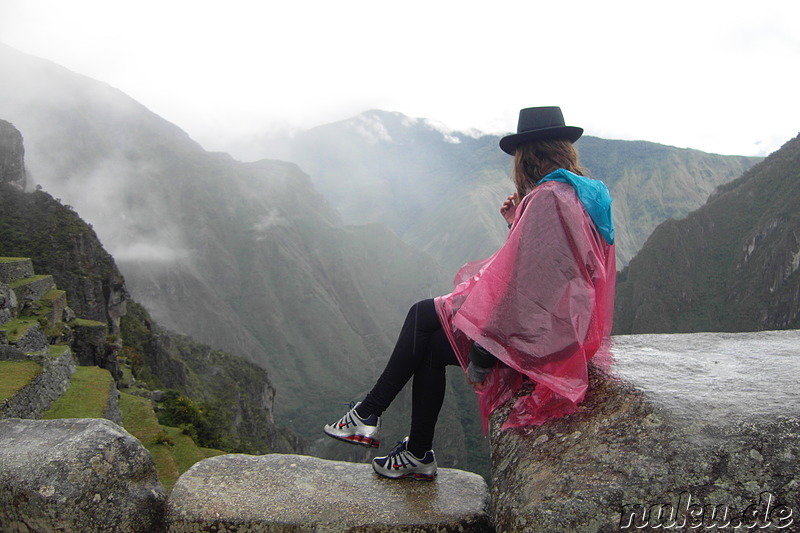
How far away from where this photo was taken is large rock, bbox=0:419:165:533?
416cm

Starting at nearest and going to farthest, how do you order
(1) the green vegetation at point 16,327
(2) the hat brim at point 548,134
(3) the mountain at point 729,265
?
1. (2) the hat brim at point 548,134
2. (1) the green vegetation at point 16,327
3. (3) the mountain at point 729,265

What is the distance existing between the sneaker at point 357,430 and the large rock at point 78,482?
162 cm

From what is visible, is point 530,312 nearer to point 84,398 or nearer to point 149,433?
point 149,433

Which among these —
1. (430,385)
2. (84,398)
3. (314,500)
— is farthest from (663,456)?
(84,398)

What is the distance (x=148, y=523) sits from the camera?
4441 mm

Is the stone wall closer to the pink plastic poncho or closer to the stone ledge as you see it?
the stone ledge

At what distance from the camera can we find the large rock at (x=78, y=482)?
13.6 ft

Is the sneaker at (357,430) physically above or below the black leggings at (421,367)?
below

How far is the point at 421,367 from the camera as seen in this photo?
4602 millimetres

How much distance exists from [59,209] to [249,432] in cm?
3148

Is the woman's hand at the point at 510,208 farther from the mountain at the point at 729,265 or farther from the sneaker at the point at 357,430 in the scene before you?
the mountain at the point at 729,265

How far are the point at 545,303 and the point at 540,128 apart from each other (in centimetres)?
159

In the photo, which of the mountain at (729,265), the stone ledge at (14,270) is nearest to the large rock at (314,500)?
the stone ledge at (14,270)

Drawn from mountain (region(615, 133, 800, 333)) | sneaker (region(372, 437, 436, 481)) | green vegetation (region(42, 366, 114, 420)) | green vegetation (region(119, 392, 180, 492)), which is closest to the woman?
sneaker (region(372, 437, 436, 481))
